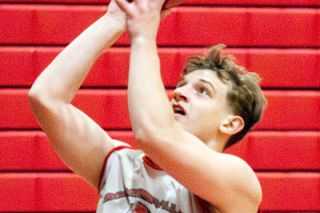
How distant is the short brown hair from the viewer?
1521 mm

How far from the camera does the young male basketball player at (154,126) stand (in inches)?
49.8

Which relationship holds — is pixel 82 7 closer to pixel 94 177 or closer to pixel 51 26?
pixel 51 26

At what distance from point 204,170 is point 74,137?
28cm

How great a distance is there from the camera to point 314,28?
3.00 metres

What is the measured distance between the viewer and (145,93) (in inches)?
48.8

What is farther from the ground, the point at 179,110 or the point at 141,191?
the point at 179,110

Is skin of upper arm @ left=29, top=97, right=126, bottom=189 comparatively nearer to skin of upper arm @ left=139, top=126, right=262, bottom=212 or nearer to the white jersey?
the white jersey

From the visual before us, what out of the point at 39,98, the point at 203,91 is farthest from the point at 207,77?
the point at 39,98

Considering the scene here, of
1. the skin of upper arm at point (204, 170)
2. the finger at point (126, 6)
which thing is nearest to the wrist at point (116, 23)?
the finger at point (126, 6)

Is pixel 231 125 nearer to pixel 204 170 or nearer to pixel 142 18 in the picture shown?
pixel 204 170

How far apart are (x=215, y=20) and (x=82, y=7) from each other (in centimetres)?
54

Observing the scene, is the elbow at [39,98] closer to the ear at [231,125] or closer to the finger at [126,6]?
the finger at [126,6]

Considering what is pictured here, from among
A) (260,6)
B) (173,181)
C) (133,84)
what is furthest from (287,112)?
(133,84)

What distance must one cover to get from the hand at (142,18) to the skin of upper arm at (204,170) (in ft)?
0.56
